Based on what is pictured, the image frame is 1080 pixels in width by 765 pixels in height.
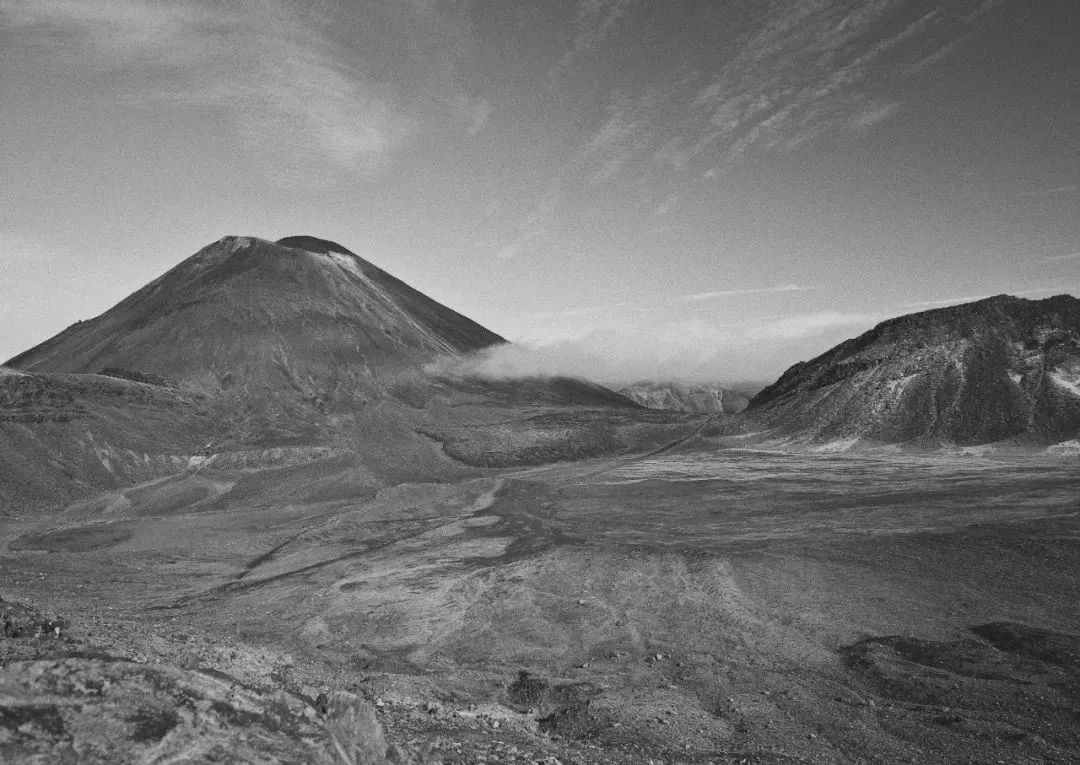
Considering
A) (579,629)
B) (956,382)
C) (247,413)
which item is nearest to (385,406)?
(247,413)

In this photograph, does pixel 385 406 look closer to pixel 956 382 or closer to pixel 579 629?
pixel 956 382

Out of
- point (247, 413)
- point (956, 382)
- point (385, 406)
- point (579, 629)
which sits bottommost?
point (579, 629)

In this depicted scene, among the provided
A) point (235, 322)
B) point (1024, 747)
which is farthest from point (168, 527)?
point (235, 322)

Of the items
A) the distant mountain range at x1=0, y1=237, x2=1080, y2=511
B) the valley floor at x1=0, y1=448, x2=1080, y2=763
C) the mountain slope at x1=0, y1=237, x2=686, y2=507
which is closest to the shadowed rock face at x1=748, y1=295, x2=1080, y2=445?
the distant mountain range at x1=0, y1=237, x2=1080, y2=511

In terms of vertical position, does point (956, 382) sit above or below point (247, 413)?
above

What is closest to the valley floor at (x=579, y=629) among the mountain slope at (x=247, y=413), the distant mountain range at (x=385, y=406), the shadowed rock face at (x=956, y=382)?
the mountain slope at (x=247, y=413)
